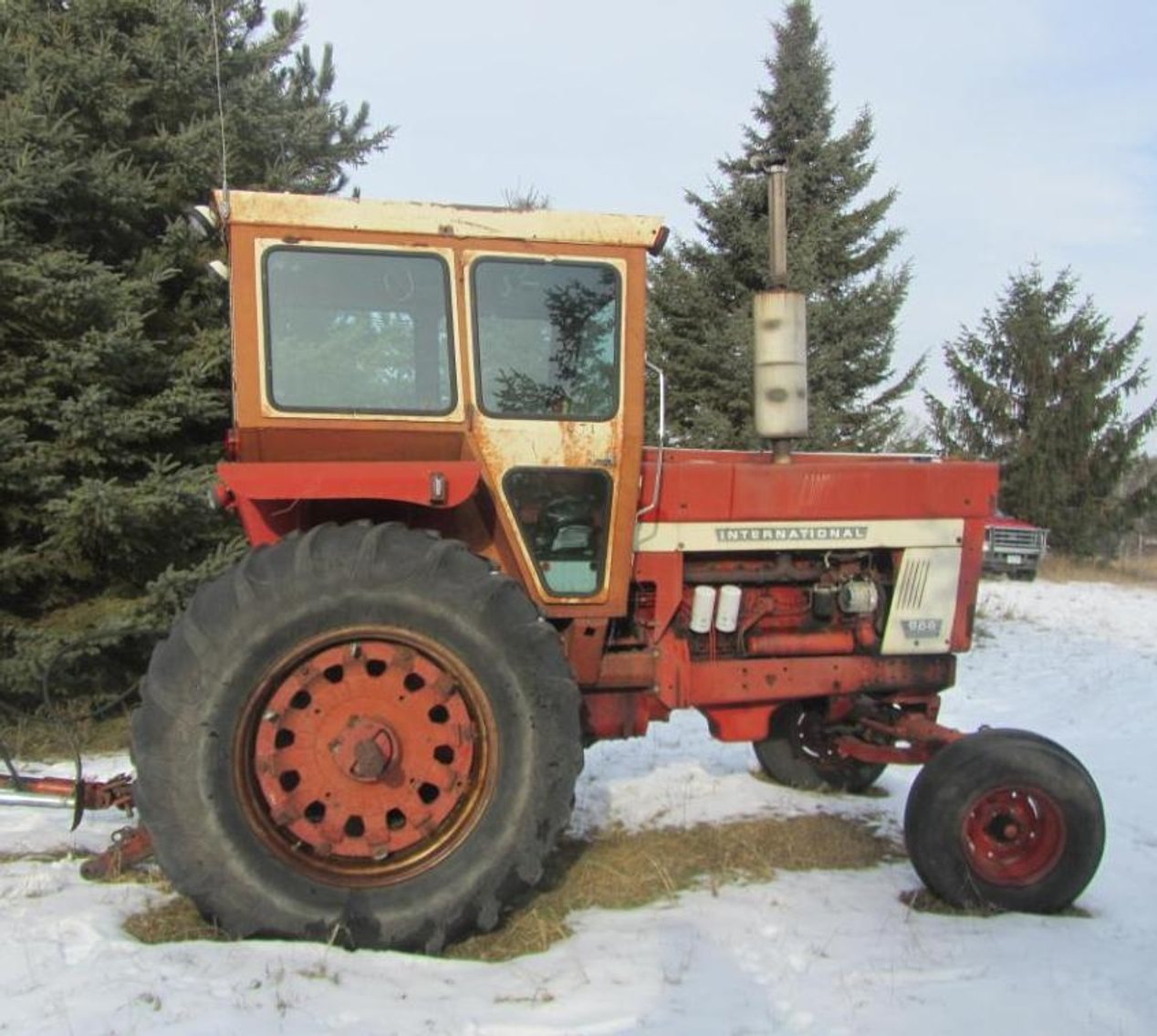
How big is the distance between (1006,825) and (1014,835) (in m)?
0.05

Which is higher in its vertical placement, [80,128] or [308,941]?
[80,128]

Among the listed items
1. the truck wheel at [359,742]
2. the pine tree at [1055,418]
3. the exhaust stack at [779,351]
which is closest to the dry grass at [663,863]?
the truck wheel at [359,742]

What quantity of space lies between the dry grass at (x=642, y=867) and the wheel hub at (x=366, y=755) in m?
0.37

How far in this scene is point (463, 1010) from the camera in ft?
9.11

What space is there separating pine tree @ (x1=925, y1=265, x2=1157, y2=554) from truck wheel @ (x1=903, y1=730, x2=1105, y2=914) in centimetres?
2036

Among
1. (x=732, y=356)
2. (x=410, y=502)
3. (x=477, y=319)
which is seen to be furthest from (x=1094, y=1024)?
(x=732, y=356)

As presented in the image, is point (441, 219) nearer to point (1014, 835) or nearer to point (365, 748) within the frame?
point (365, 748)

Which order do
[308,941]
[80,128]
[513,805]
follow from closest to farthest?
[308,941] < [513,805] < [80,128]

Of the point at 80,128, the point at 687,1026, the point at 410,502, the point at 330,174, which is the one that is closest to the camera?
the point at 687,1026

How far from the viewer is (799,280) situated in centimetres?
1512

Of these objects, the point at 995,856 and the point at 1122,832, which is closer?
the point at 995,856

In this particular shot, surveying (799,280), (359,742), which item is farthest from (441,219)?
(799,280)

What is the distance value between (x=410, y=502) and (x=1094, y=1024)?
2.60 meters

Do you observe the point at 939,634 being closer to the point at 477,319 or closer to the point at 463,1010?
the point at 477,319
